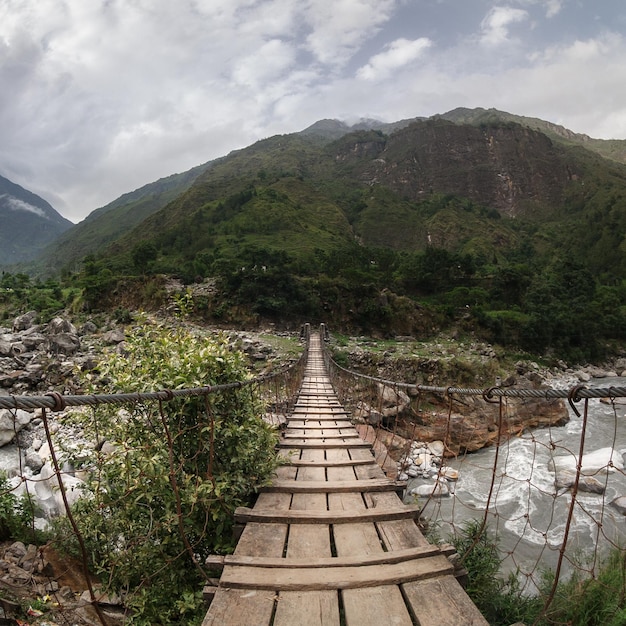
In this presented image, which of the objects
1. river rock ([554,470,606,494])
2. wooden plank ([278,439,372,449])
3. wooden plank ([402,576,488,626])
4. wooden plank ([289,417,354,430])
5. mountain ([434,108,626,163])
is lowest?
river rock ([554,470,606,494])

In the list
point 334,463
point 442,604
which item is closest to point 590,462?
point 334,463

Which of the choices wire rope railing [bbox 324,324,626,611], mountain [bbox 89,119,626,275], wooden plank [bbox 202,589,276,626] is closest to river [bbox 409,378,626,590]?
wire rope railing [bbox 324,324,626,611]

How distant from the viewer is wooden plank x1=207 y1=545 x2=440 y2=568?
73.1 inches

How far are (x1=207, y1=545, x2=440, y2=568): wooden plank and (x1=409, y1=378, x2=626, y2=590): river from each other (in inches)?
90.5

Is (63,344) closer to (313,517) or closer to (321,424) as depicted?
(321,424)

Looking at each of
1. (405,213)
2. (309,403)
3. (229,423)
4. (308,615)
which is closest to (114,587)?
(229,423)

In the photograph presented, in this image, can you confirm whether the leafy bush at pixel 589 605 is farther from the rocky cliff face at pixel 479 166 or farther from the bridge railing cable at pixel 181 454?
the rocky cliff face at pixel 479 166

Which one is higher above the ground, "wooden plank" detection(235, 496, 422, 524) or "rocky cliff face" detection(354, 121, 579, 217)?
"rocky cliff face" detection(354, 121, 579, 217)

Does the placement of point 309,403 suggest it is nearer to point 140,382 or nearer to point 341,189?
point 140,382

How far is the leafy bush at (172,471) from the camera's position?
6.82 ft

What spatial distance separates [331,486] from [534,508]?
649 cm

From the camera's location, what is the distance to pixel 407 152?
335 ft

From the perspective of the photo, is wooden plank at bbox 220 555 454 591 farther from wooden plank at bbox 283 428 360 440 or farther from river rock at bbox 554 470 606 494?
river rock at bbox 554 470 606 494

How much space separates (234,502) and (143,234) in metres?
68.2
